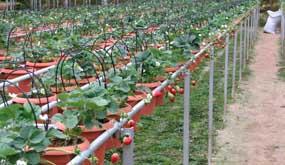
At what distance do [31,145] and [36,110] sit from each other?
0.34 m

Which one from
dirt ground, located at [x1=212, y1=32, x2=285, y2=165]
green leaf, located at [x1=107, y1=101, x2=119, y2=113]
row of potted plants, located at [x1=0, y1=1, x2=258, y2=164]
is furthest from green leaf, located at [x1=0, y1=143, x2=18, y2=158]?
dirt ground, located at [x1=212, y1=32, x2=285, y2=165]

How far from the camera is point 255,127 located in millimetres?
5977

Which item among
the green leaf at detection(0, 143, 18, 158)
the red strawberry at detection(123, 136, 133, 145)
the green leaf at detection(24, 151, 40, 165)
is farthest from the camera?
the red strawberry at detection(123, 136, 133, 145)

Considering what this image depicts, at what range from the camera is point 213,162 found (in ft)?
15.6

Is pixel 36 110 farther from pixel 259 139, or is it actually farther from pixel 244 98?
pixel 244 98

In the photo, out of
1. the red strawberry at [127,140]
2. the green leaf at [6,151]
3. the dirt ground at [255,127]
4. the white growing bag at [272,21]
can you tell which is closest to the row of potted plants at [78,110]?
the green leaf at [6,151]

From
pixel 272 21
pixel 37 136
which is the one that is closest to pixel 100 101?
pixel 37 136

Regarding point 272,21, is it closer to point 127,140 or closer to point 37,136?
point 127,140

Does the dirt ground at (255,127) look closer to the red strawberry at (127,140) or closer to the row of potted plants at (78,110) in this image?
the row of potted plants at (78,110)

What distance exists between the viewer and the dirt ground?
4926 mm

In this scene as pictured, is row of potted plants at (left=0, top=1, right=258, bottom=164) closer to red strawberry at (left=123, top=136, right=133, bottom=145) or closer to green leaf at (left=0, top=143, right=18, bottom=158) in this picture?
green leaf at (left=0, top=143, right=18, bottom=158)

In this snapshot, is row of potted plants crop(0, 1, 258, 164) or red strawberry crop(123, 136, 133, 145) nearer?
row of potted plants crop(0, 1, 258, 164)

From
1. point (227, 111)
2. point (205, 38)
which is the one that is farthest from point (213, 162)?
point (227, 111)

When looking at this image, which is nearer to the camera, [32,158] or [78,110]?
[32,158]
